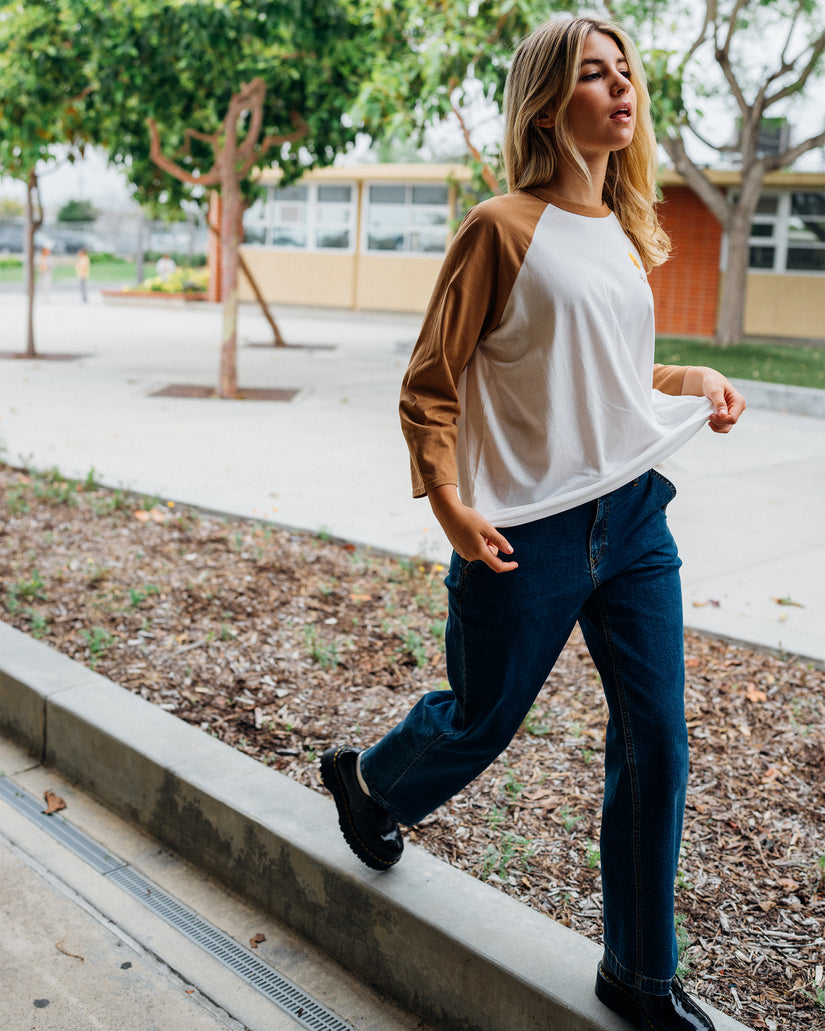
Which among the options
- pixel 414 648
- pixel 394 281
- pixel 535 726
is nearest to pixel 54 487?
pixel 414 648

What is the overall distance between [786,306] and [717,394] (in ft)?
77.2

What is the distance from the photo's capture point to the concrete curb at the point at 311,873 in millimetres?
2326

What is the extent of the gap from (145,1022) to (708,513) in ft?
18.1

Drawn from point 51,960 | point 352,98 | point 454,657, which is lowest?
point 51,960

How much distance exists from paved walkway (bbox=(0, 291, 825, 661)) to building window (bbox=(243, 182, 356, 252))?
45.6 ft

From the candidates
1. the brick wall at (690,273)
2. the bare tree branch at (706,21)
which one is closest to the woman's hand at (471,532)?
the bare tree branch at (706,21)

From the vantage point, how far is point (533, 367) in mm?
2117

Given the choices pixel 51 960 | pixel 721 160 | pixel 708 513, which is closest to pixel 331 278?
pixel 721 160

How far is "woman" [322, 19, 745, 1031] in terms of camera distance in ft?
6.82

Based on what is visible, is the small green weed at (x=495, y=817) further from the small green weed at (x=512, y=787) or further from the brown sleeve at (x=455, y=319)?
the brown sleeve at (x=455, y=319)

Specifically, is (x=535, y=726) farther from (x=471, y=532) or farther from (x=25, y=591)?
(x=25, y=591)

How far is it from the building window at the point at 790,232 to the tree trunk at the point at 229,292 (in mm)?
15413

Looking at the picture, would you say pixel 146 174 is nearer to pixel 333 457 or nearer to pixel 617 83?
pixel 333 457

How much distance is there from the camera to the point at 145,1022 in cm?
248
